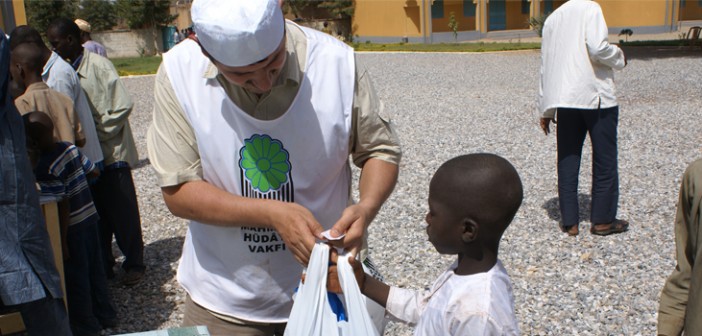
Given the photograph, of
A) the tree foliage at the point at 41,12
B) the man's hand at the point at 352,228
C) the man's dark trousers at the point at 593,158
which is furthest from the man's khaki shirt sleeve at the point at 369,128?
the tree foliage at the point at 41,12

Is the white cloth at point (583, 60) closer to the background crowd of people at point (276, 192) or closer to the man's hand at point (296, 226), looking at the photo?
the background crowd of people at point (276, 192)

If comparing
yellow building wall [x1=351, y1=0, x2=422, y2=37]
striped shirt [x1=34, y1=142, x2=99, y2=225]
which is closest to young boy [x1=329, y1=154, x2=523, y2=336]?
striped shirt [x1=34, y1=142, x2=99, y2=225]

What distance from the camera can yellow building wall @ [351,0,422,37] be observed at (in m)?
36.8

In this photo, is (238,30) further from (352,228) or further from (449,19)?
(449,19)

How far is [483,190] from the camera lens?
1817 mm

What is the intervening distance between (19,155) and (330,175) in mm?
1292

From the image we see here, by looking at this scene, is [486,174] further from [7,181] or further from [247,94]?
[7,181]

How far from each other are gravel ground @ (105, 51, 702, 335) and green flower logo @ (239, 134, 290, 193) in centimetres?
236

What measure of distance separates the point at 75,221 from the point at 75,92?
3.18 ft

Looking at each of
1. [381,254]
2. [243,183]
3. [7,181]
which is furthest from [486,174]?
[381,254]

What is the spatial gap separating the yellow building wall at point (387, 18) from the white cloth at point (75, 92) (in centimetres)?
3294

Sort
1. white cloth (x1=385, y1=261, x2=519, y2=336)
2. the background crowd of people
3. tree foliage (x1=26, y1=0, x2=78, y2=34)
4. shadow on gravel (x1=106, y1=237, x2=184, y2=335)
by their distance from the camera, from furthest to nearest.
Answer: tree foliage (x1=26, y1=0, x2=78, y2=34) → shadow on gravel (x1=106, y1=237, x2=184, y2=335) → the background crowd of people → white cloth (x1=385, y1=261, x2=519, y2=336)

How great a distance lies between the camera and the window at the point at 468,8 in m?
38.6

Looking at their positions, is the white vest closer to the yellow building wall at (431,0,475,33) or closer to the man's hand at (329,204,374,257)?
the man's hand at (329,204,374,257)
